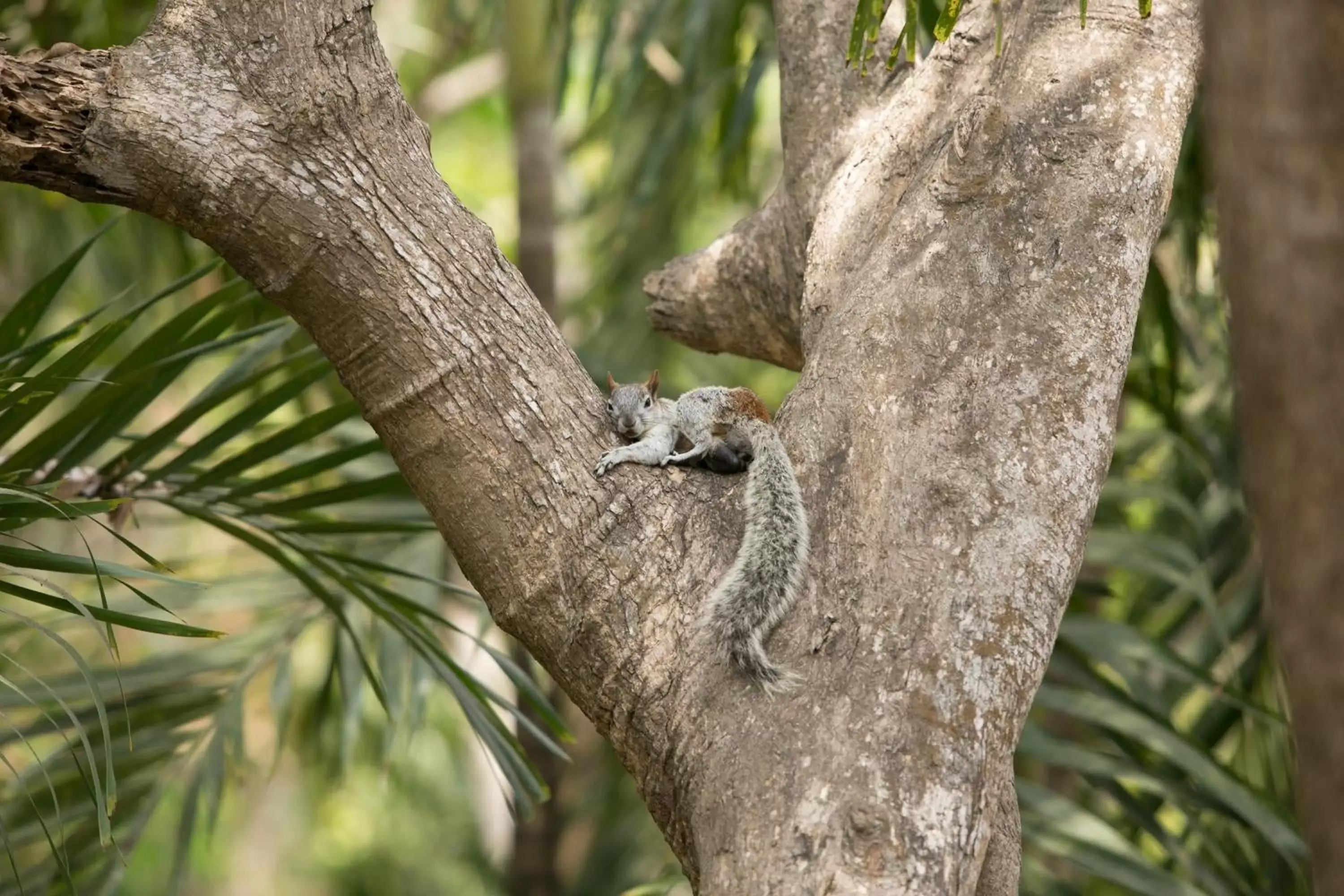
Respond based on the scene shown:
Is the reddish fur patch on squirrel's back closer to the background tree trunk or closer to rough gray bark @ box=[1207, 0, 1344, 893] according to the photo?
rough gray bark @ box=[1207, 0, 1344, 893]

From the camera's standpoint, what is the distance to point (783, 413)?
1920 millimetres

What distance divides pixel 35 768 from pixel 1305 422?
7.35 feet

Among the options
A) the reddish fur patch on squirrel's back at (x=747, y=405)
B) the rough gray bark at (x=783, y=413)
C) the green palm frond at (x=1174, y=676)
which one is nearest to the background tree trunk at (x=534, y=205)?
the green palm frond at (x=1174, y=676)

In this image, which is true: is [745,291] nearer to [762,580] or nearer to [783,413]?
[783,413]

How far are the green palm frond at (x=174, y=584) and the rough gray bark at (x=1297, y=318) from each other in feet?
3.93

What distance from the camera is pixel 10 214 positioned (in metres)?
4.95

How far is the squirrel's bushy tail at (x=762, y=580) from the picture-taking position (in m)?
1.60

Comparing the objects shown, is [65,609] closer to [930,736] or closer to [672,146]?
[930,736]

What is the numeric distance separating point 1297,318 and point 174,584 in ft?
5.48

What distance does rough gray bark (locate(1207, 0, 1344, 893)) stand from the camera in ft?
2.71

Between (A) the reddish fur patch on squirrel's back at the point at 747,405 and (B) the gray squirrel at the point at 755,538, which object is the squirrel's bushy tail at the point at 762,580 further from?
(A) the reddish fur patch on squirrel's back at the point at 747,405

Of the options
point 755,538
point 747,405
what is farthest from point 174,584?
point 747,405

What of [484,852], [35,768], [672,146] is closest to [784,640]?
[35,768]

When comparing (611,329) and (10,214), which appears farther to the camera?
(611,329)
